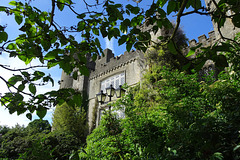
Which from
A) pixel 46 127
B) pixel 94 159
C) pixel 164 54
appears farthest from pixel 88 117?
pixel 46 127

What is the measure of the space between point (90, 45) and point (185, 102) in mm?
2587

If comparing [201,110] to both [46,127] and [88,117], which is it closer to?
[88,117]

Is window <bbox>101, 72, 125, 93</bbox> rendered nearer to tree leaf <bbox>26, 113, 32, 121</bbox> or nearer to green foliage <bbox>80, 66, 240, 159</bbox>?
green foliage <bbox>80, 66, 240, 159</bbox>

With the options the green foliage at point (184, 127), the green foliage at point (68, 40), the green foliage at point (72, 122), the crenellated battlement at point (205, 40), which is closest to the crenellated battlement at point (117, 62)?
the crenellated battlement at point (205, 40)

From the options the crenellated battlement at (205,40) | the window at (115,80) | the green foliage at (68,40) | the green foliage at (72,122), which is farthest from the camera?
the green foliage at (72,122)

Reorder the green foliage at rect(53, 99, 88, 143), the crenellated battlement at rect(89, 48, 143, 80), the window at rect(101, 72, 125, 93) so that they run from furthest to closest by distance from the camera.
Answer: the green foliage at rect(53, 99, 88, 143) → the window at rect(101, 72, 125, 93) → the crenellated battlement at rect(89, 48, 143, 80)

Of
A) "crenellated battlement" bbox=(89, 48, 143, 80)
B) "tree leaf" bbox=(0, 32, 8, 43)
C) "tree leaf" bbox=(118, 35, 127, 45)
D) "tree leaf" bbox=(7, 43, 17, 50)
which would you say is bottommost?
"tree leaf" bbox=(0, 32, 8, 43)

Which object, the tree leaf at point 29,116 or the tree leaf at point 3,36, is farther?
the tree leaf at point 29,116

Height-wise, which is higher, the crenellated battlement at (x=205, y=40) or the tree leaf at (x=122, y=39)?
the crenellated battlement at (x=205, y=40)

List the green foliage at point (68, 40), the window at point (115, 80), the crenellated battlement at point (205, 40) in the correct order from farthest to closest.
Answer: the window at point (115, 80)
the crenellated battlement at point (205, 40)
the green foliage at point (68, 40)

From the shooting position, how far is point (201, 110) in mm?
3945

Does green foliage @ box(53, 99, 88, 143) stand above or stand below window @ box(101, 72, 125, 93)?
below

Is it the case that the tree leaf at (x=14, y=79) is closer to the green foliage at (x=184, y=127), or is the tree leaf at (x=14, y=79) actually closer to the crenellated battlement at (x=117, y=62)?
the green foliage at (x=184, y=127)

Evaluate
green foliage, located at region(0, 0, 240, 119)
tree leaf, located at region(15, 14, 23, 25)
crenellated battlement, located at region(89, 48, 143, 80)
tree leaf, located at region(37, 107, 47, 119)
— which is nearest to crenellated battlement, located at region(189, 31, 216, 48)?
crenellated battlement, located at region(89, 48, 143, 80)
